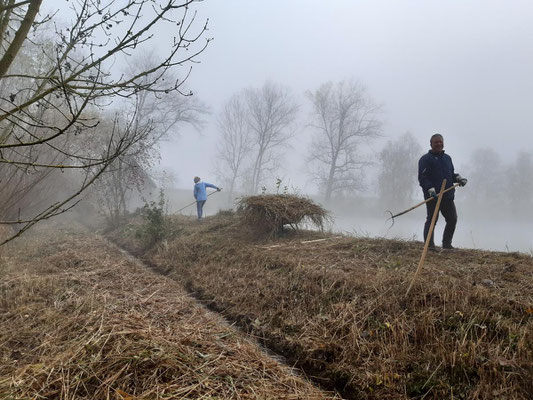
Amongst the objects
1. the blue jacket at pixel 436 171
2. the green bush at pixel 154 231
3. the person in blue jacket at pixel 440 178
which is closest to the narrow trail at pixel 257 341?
the green bush at pixel 154 231

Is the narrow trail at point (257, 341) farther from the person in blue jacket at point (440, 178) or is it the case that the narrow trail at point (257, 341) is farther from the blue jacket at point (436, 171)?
the blue jacket at point (436, 171)

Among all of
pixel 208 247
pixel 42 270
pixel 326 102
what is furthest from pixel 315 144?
pixel 42 270

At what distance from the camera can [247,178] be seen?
1688 inches

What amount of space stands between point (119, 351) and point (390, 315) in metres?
2.73

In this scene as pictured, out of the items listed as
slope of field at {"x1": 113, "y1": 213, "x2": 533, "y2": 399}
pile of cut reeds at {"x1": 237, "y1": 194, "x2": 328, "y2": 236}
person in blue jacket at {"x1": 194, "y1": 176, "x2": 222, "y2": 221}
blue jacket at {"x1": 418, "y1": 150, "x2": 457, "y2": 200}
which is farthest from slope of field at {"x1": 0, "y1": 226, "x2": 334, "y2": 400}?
person in blue jacket at {"x1": 194, "y1": 176, "x2": 222, "y2": 221}

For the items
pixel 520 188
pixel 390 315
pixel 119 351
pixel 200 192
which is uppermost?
pixel 520 188

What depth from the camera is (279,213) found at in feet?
27.2

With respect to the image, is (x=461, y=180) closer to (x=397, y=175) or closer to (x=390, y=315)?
(x=390, y=315)

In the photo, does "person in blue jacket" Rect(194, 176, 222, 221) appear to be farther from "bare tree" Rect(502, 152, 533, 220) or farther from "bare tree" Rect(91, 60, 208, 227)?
"bare tree" Rect(502, 152, 533, 220)

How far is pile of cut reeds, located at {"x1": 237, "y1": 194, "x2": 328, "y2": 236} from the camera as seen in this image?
834 centimetres

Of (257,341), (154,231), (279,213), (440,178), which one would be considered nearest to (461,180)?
(440,178)

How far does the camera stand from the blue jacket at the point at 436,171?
6.07 metres

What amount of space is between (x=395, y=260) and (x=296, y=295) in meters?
1.72

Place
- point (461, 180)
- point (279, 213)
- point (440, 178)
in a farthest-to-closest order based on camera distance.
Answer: point (279, 213) → point (440, 178) → point (461, 180)
